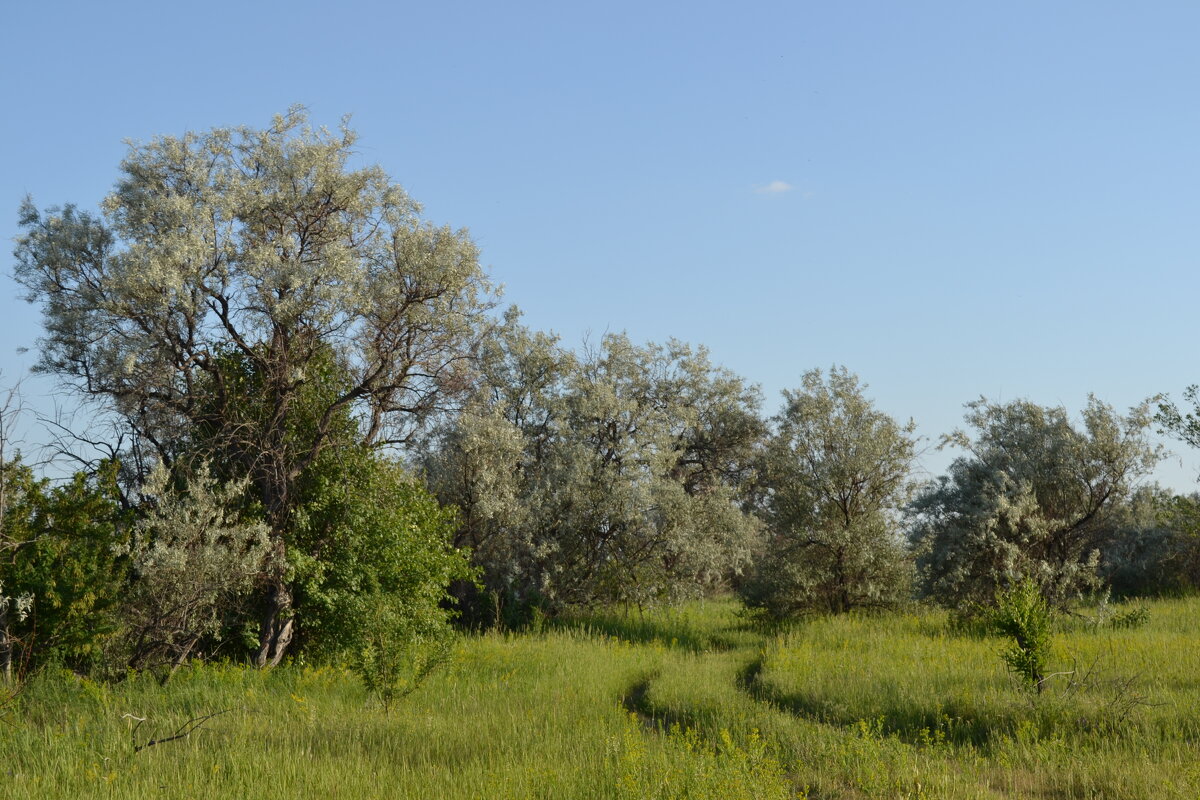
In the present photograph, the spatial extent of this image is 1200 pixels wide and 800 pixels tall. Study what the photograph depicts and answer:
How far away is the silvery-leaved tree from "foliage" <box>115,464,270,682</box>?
3.70 ft

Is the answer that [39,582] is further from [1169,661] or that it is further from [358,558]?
[1169,661]

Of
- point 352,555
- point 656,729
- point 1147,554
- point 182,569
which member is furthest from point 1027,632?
point 1147,554

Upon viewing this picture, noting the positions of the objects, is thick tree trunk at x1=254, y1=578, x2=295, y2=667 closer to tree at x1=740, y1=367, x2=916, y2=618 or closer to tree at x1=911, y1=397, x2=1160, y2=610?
tree at x1=740, y1=367, x2=916, y2=618

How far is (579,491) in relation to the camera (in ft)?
90.8

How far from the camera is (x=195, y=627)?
16.8 m

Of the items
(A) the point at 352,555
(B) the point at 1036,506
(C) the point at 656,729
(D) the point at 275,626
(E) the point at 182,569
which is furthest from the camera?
(B) the point at 1036,506

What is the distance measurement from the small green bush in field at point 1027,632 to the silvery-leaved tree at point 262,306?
483 inches

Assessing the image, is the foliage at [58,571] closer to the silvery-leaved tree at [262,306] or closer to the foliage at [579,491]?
the silvery-leaved tree at [262,306]

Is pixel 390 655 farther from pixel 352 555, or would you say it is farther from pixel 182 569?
pixel 352 555

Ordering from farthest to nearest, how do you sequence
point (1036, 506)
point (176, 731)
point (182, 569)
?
point (1036, 506) < point (182, 569) < point (176, 731)

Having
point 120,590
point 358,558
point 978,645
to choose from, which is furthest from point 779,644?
point 120,590

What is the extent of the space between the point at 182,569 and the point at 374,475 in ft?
16.6

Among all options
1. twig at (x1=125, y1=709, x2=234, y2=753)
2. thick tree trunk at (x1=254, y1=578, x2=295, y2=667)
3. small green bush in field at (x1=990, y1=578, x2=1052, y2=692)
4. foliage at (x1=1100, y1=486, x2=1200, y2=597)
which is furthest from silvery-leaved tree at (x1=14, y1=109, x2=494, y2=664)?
foliage at (x1=1100, y1=486, x2=1200, y2=597)

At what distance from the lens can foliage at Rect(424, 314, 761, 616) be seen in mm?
27172
